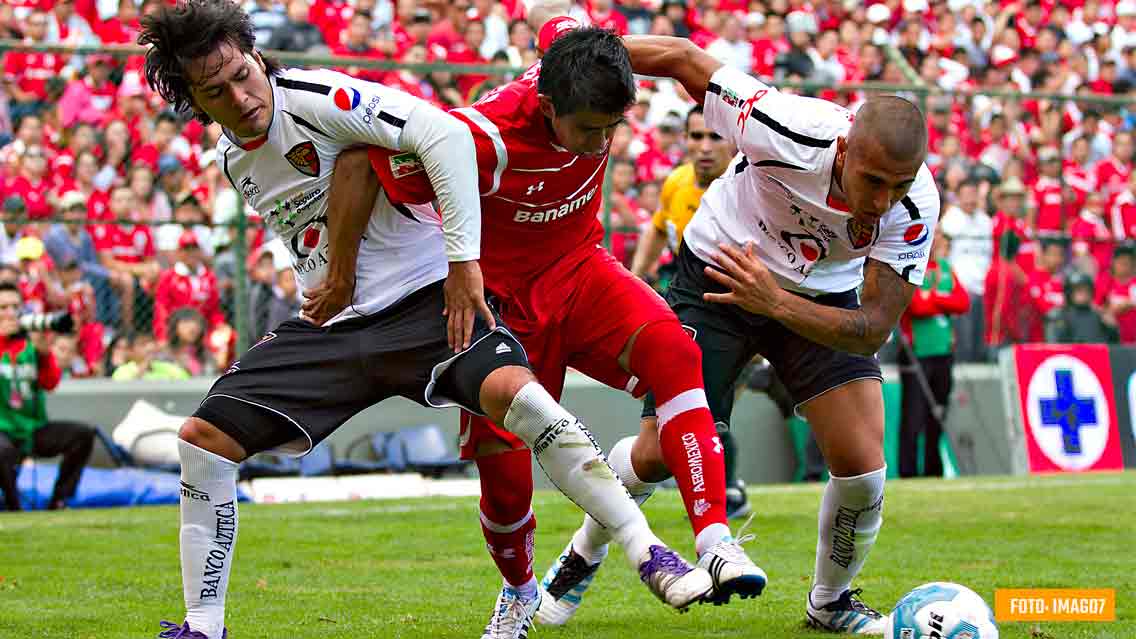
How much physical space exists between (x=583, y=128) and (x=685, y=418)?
106cm

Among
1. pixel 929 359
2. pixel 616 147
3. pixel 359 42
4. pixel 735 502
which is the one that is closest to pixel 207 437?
pixel 735 502

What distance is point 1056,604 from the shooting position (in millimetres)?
6637

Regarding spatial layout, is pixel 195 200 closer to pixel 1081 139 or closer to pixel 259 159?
pixel 259 159

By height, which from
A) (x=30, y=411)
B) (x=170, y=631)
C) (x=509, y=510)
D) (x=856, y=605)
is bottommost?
(x=30, y=411)

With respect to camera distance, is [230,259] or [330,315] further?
[230,259]

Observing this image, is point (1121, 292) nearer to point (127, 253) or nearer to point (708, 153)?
point (708, 153)

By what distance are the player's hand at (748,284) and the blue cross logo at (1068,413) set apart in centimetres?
1027

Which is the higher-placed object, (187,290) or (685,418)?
(685,418)

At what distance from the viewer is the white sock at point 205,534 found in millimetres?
5121

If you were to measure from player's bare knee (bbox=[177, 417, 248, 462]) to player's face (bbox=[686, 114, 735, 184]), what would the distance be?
206 inches

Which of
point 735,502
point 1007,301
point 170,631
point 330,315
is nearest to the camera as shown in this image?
point 170,631

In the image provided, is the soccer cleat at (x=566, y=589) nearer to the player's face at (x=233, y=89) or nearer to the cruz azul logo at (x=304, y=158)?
the cruz azul logo at (x=304, y=158)

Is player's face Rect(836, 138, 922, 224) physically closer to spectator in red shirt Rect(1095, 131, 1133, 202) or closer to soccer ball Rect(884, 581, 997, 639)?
soccer ball Rect(884, 581, 997, 639)

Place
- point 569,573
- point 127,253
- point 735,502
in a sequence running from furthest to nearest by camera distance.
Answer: point 127,253
point 735,502
point 569,573
